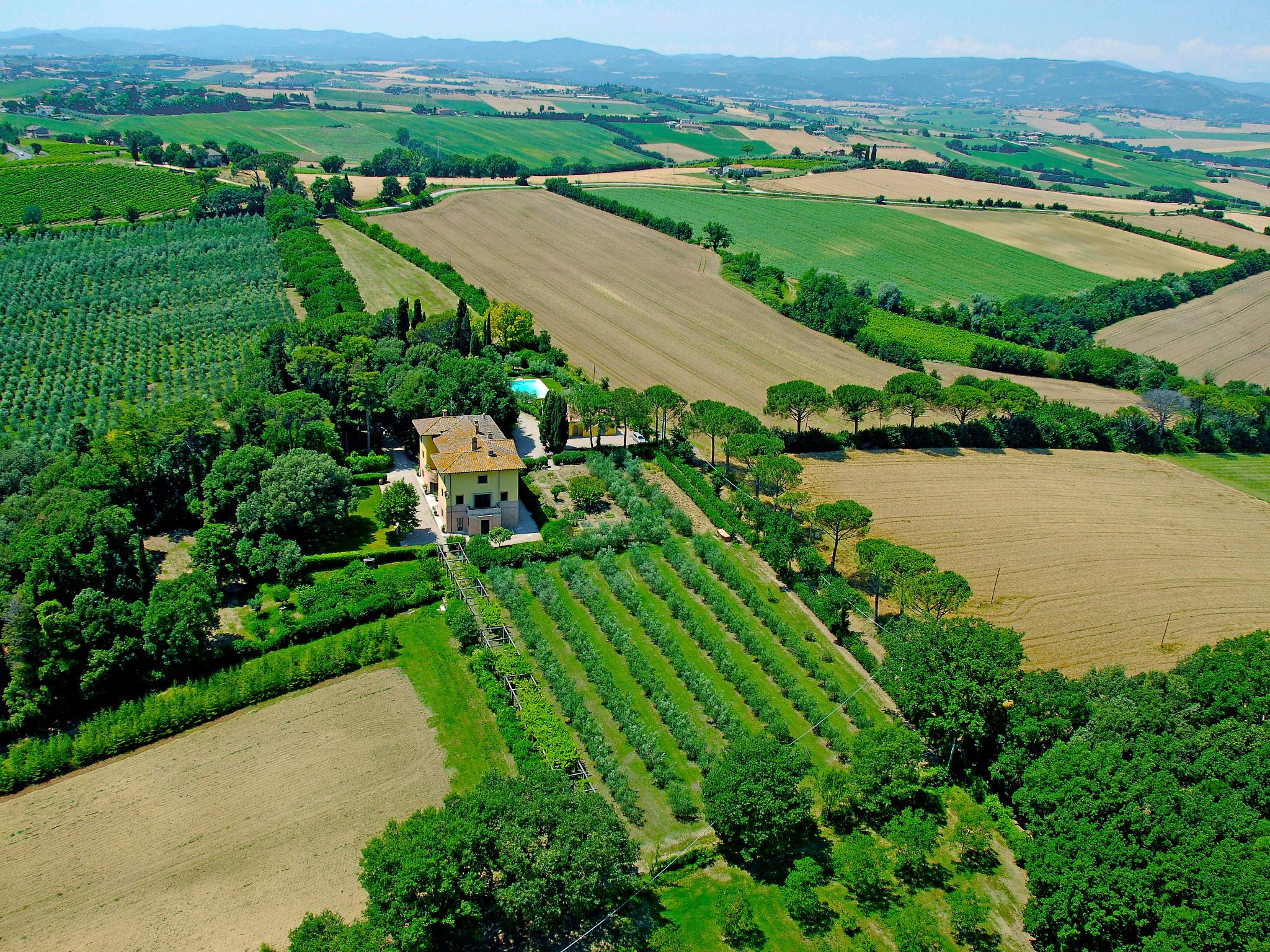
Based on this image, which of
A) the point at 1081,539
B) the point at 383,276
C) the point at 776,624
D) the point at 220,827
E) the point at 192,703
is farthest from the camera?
the point at 383,276

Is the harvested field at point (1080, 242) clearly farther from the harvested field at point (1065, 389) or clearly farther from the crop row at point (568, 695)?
the crop row at point (568, 695)

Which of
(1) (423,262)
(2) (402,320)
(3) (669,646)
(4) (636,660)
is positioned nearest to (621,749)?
(4) (636,660)

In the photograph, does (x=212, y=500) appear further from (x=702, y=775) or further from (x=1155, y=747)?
(x=1155, y=747)

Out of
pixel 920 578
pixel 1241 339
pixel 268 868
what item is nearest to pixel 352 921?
pixel 268 868

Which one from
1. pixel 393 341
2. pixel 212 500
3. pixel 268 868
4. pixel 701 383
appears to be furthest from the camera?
pixel 701 383

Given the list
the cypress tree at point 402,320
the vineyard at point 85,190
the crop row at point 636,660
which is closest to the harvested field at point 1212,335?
the crop row at point 636,660

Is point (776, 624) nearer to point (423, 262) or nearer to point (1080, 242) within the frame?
point (423, 262)

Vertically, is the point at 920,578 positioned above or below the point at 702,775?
above
